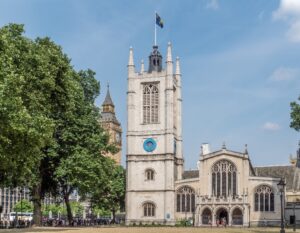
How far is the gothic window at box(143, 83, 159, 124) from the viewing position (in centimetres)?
8812

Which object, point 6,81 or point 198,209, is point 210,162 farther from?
point 6,81

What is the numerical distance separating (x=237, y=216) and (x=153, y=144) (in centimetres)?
1681

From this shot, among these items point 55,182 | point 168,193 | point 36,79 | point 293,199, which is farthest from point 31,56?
point 293,199

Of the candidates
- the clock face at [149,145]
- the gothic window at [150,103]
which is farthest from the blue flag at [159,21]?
the clock face at [149,145]

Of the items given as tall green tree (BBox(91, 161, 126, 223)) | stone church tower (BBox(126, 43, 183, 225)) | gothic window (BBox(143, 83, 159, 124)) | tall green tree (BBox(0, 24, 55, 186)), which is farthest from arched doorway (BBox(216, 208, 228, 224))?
tall green tree (BBox(0, 24, 55, 186))

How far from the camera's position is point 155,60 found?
9181 centimetres

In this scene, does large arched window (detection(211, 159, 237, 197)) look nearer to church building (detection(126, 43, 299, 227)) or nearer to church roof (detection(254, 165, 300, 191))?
church building (detection(126, 43, 299, 227))

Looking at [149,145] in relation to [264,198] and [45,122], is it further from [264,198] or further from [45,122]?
[45,122]

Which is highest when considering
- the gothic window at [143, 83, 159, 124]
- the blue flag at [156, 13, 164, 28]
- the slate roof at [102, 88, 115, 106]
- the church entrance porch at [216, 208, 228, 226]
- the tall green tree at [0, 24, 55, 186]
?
the blue flag at [156, 13, 164, 28]

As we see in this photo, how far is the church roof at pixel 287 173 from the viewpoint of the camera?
94.0 m

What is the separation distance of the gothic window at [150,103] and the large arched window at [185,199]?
11810 millimetres

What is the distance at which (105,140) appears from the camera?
204 ft

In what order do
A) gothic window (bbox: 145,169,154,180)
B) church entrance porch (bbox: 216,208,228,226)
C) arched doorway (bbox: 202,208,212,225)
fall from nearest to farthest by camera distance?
church entrance porch (bbox: 216,208,228,226) → arched doorway (bbox: 202,208,212,225) → gothic window (bbox: 145,169,154,180)

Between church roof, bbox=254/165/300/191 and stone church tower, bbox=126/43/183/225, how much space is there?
16.8 meters
